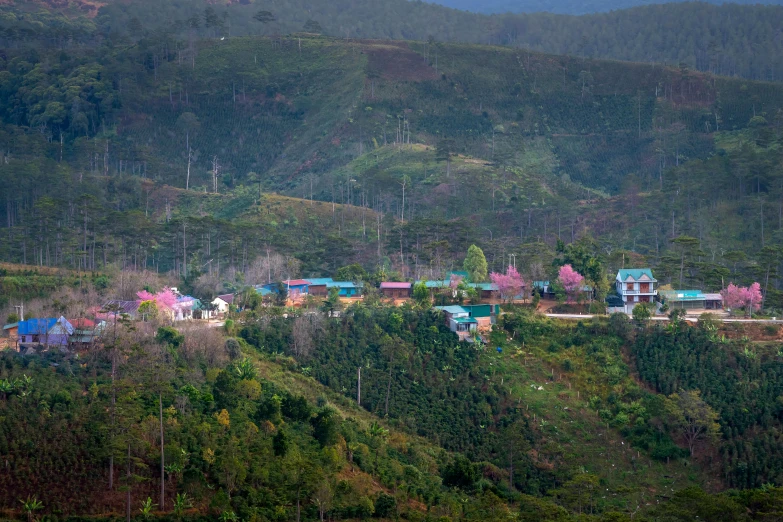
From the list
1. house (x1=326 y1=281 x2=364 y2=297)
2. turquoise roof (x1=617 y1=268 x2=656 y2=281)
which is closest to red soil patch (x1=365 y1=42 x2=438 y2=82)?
house (x1=326 y1=281 x2=364 y2=297)

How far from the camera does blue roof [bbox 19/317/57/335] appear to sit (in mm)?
46562

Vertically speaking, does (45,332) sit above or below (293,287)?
below

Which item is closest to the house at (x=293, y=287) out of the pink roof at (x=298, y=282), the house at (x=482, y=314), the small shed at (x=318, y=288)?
the pink roof at (x=298, y=282)

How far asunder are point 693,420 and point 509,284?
14078mm

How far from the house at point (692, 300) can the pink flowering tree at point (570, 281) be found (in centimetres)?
464

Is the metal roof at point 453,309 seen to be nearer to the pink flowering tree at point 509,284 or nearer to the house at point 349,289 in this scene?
the pink flowering tree at point 509,284

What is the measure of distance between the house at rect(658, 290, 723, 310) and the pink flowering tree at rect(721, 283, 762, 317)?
1.38 metres

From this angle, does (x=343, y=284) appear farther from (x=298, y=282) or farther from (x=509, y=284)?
(x=509, y=284)

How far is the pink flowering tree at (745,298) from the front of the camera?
187ft

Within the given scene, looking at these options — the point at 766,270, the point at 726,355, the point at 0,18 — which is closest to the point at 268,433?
the point at 726,355

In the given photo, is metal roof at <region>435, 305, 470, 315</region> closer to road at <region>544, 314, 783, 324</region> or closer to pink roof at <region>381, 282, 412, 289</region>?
Answer: pink roof at <region>381, 282, 412, 289</region>

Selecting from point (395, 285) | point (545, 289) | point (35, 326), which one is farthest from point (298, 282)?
point (35, 326)

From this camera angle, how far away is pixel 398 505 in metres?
37.8

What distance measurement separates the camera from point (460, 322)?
5472 cm
